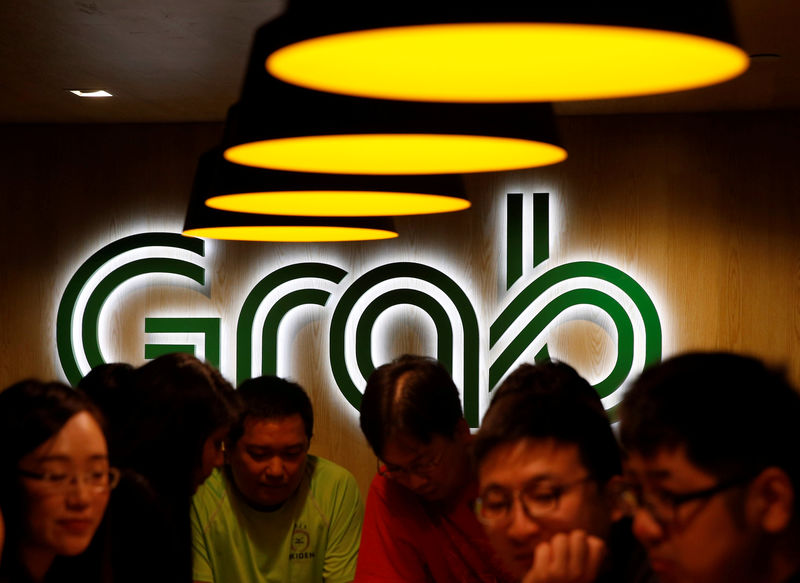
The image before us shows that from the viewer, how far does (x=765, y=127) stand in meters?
5.41

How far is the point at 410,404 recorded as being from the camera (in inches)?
120

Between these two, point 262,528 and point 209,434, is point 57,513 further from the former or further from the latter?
point 262,528

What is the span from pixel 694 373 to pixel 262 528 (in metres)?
2.24

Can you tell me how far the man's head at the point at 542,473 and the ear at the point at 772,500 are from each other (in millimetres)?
473

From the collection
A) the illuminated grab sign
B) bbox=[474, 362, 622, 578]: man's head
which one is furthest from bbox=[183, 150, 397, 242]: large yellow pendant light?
the illuminated grab sign

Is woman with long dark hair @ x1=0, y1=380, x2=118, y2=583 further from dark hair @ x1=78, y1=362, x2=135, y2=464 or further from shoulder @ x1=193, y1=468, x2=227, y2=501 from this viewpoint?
shoulder @ x1=193, y1=468, x2=227, y2=501

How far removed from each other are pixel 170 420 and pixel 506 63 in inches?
71.7

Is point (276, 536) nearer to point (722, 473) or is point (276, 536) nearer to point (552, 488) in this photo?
point (552, 488)

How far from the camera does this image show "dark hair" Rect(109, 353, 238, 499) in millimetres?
2857

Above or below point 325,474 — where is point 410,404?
above

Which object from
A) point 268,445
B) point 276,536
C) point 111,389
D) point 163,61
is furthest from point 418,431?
point 163,61

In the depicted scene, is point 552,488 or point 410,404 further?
point 410,404

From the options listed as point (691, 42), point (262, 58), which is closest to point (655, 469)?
point (691, 42)

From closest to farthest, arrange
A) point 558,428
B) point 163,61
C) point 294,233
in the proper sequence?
point 558,428, point 294,233, point 163,61
